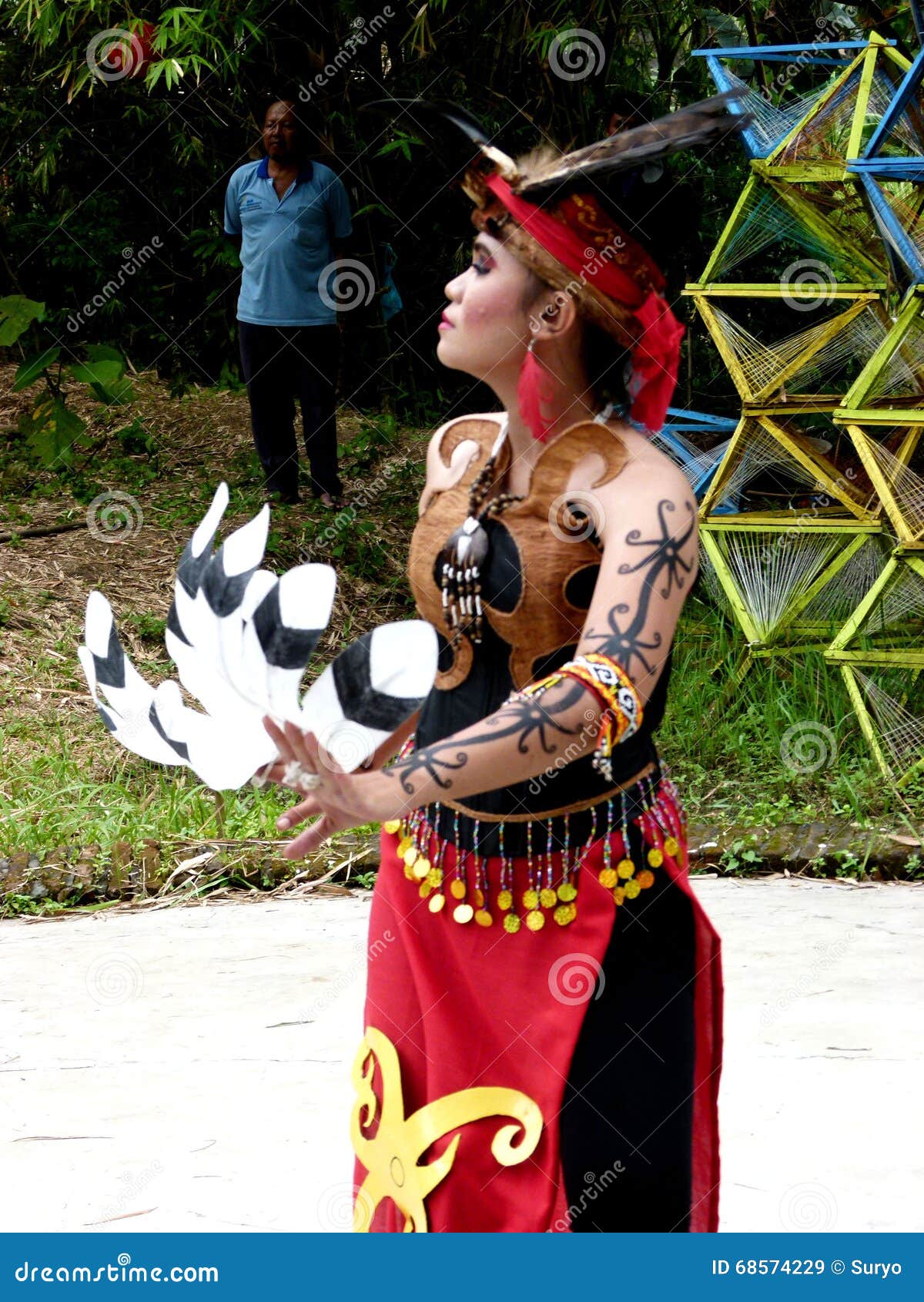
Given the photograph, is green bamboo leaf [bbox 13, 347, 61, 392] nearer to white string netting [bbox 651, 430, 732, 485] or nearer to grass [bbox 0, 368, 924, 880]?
grass [bbox 0, 368, 924, 880]

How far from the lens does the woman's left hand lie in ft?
4.48

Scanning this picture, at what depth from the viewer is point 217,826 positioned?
4496 mm

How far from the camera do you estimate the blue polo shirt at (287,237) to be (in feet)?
19.2

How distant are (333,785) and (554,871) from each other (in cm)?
42

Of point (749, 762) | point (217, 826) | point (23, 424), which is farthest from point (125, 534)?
point (749, 762)

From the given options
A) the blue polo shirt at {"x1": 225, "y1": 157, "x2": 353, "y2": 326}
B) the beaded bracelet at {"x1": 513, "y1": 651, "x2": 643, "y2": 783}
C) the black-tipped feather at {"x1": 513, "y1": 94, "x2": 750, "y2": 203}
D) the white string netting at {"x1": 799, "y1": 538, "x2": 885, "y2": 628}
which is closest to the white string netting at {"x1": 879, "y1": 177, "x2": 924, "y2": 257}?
the white string netting at {"x1": 799, "y1": 538, "x2": 885, "y2": 628}

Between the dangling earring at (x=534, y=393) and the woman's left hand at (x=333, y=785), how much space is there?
494mm

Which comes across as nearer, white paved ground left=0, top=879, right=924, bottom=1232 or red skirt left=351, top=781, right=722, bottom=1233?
red skirt left=351, top=781, right=722, bottom=1233

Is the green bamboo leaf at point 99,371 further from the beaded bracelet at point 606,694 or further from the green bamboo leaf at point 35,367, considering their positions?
the beaded bracelet at point 606,694

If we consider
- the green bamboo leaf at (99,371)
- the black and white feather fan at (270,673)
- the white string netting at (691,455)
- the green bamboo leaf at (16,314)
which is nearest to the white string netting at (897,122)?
the white string netting at (691,455)

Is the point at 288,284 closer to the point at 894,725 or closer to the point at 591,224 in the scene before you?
the point at 894,725

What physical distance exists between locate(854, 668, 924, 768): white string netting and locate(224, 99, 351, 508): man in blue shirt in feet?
8.19

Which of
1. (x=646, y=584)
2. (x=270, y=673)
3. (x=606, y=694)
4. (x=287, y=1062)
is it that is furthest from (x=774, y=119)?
(x=270, y=673)

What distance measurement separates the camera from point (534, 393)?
1710 mm
